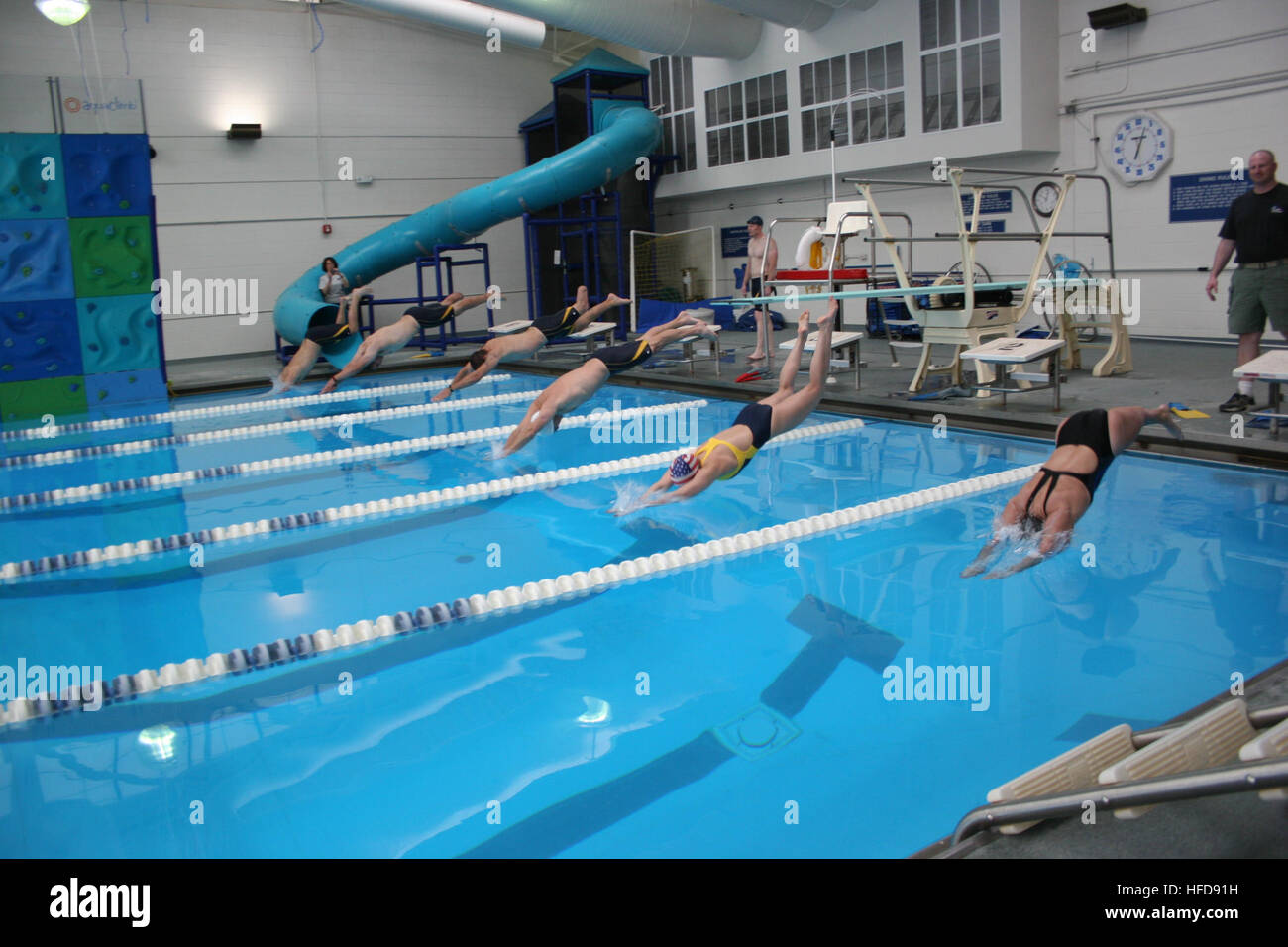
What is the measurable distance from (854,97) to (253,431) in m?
8.48

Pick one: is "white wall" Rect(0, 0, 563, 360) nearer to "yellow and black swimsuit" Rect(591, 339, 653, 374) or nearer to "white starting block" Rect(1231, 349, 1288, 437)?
"yellow and black swimsuit" Rect(591, 339, 653, 374)

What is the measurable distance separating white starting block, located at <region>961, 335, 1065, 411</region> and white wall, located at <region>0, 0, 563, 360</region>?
34.7 ft

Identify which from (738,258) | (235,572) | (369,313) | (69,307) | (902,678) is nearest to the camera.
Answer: (902,678)

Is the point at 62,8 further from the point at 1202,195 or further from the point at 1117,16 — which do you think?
the point at 1202,195

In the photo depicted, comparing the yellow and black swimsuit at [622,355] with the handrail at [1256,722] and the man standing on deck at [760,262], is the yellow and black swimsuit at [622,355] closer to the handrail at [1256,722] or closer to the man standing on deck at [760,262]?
the man standing on deck at [760,262]

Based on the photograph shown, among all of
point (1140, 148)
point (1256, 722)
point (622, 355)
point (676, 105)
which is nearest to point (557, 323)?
point (622, 355)

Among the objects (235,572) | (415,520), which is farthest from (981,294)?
(235,572)

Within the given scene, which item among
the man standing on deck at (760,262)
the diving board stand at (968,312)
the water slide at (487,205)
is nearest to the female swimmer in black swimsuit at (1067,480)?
the diving board stand at (968,312)

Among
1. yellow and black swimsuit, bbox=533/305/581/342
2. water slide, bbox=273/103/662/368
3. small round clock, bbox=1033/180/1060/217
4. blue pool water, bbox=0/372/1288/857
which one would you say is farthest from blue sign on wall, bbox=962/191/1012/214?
blue pool water, bbox=0/372/1288/857

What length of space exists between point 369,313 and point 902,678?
1243 cm

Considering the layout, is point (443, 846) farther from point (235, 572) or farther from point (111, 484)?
point (111, 484)

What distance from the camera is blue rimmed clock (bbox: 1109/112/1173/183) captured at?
989cm
